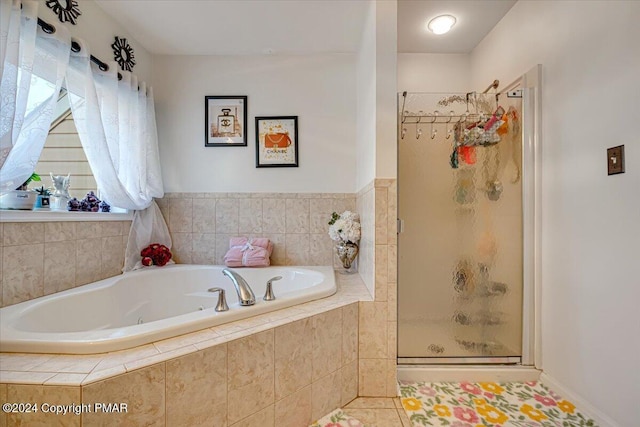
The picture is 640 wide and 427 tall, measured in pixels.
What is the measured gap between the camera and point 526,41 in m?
1.75

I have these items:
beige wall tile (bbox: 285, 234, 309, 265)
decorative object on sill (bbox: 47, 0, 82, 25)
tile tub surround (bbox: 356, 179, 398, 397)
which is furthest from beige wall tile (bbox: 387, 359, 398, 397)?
decorative object on sill (bbox: 47, 0, 82, 25)

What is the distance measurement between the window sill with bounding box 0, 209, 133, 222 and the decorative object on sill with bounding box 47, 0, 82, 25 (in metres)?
1.08

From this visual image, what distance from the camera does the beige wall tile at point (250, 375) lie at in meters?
1.03

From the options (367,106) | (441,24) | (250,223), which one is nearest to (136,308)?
(250,223)

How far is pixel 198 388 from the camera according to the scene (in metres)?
0.95

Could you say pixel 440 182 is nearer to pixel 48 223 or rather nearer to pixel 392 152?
pixel 392 152

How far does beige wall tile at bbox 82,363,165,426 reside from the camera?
790mm

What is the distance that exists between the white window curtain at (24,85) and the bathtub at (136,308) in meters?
0.62

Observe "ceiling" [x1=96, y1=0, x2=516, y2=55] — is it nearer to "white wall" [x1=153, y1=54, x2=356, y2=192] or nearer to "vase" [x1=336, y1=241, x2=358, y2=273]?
"white wall" [x1=153, y1=54, x2=356, y2=192]

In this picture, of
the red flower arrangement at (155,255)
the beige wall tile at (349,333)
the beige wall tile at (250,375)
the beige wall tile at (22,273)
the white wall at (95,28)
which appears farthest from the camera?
the red flower arrangement at (155,255)

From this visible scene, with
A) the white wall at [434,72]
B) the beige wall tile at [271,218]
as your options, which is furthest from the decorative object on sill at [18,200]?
the white wall at [434,72]

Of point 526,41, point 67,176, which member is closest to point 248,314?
point 67,176

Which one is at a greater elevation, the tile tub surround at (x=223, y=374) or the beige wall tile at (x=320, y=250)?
the beige wall tile at (x=320, y=250)

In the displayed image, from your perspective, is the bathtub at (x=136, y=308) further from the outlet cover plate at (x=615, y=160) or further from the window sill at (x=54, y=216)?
the outlet cover plate at (x=615, y=160)
